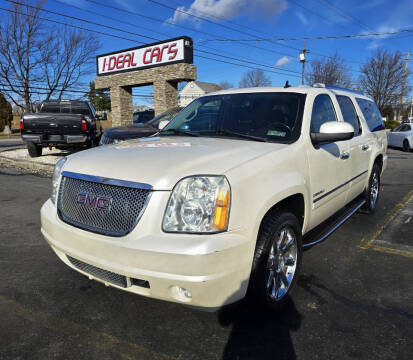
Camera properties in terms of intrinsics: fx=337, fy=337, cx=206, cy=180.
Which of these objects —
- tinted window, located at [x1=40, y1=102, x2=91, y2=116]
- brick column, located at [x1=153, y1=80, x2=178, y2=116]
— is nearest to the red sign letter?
brick column, located at [x1=153, y1=80, x2=178, y2=116]

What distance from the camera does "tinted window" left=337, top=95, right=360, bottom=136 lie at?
4098 mm

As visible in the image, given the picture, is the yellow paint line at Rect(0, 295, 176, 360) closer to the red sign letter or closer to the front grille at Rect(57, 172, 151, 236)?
the front grille at Rect(57, 172, 151, 236)

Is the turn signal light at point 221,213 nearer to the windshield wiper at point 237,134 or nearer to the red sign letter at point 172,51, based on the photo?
the windshield wiper at point 237,134

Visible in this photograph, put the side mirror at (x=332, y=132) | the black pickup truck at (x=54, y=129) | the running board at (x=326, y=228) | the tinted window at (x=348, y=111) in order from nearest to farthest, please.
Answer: the side mirror at (x=332, y=132), the running board at (x=326, y=228), the tinted window at (x=348, y=111), the black pickup truck at (x=54, y=129)

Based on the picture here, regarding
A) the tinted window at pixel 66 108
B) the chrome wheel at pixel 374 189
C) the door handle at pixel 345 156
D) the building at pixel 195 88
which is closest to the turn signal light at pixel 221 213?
the door handle at pixel 345 156

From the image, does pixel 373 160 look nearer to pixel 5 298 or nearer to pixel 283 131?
pixel 283 131

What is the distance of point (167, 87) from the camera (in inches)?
653

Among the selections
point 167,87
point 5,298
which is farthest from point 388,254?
point 167,87

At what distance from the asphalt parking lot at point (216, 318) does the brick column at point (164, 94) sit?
13.7 meters

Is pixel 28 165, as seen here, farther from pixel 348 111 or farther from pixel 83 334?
pixel 348 111

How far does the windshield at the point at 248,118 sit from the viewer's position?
3.12 meters

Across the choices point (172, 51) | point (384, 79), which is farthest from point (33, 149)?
point (384, 79)

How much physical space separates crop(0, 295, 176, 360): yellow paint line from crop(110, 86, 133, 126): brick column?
16.9 m

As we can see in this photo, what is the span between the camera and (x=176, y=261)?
197 centimetres
